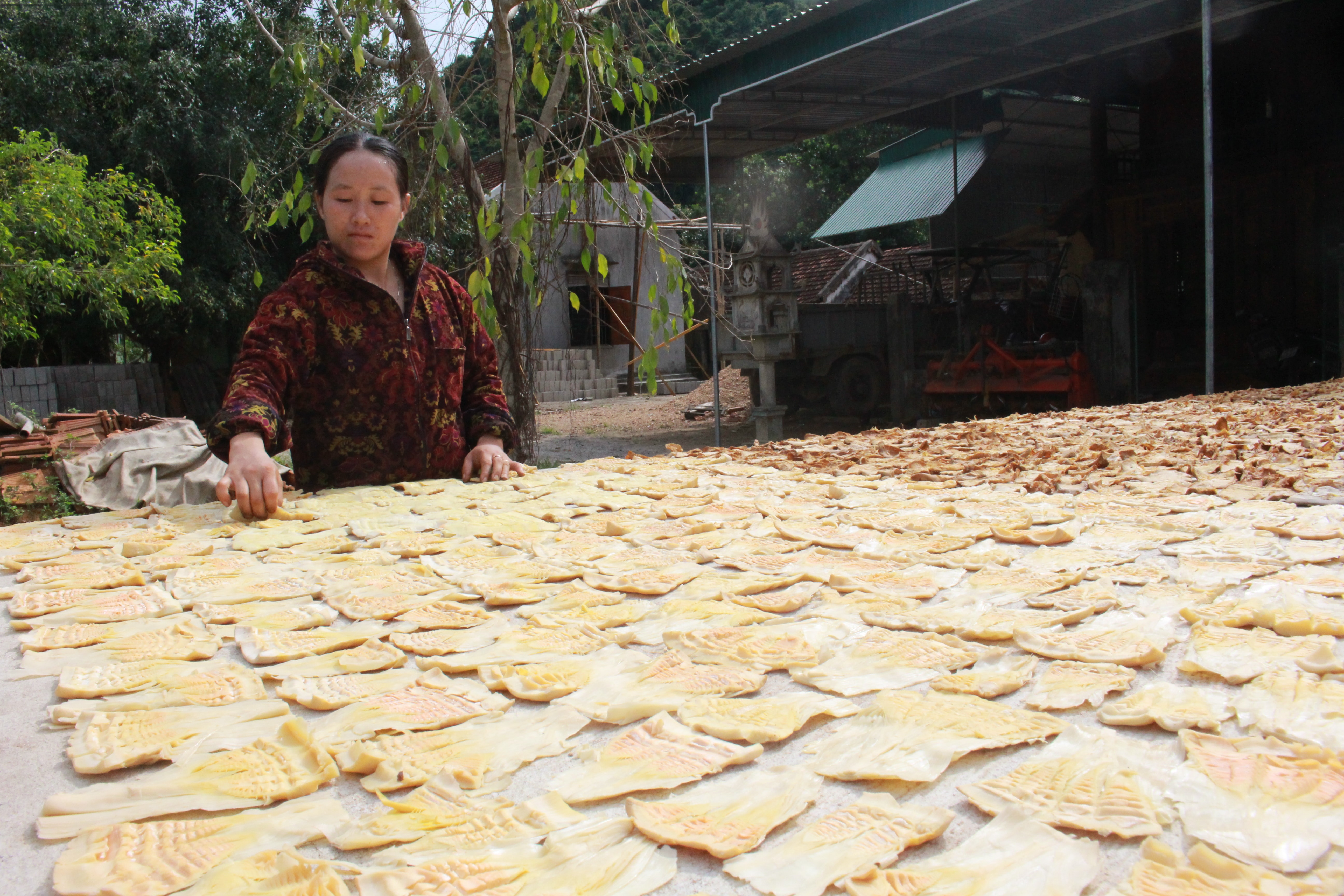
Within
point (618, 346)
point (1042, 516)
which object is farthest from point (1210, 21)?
point (618, 346)

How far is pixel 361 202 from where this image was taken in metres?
1.72

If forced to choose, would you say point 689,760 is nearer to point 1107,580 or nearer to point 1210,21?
point 1107,580

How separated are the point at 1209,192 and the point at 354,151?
486cm

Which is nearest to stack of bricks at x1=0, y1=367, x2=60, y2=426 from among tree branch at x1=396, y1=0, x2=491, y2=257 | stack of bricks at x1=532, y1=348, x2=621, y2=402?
stack of bricks at x1=532, y1=348, x2=621, y2=402

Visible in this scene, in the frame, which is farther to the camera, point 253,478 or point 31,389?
point 31,389

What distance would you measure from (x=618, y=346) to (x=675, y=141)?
21.4 ft

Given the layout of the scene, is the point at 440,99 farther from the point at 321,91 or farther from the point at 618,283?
the point at 618,283

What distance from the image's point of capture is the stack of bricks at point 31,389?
26.5 ft

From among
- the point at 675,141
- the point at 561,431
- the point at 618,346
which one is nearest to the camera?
the point at 675,141

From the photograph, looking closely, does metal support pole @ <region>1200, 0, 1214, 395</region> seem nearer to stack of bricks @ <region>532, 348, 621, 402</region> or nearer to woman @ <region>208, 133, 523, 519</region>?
woman @ <region>208, 133, 523, 519</region>

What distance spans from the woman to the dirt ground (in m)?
3.98

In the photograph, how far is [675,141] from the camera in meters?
8.50

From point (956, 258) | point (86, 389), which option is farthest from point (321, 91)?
point (86, 389)

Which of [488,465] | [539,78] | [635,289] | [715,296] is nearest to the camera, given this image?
[488,465]
